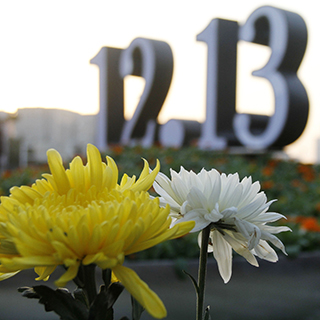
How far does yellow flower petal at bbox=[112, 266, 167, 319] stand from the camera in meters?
0.33

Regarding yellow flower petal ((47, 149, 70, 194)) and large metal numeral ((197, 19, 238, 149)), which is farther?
large metal numeral ((197, 19, 238, 149))

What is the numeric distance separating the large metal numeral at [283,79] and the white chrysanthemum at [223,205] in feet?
24.0

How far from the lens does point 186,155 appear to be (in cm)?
703

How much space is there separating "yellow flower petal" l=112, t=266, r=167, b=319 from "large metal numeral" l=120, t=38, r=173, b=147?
31.4 feet

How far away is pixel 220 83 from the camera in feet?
28.0

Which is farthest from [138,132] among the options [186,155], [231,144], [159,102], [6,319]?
[6,319]

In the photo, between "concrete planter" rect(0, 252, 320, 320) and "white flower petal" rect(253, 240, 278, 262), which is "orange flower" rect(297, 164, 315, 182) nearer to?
"concrete planter" rect(0, 252, 320, 320)

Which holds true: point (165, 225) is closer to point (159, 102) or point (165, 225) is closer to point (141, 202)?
point (141, 202)

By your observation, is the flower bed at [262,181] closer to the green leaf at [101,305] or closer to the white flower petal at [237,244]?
the white flower petal at [237,244]

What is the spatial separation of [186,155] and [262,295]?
4.69 meters

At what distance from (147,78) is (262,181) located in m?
5.32

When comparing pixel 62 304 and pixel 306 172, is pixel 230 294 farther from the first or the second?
pixel 306 172

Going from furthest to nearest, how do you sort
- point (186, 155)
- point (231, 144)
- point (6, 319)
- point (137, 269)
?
point (231, 144)
point (186, 155)
point (137, 269)
point (6, 319)

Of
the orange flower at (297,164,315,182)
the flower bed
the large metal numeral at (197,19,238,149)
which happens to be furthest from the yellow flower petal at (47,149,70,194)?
the large metal numeral at (197,19,238,149)
